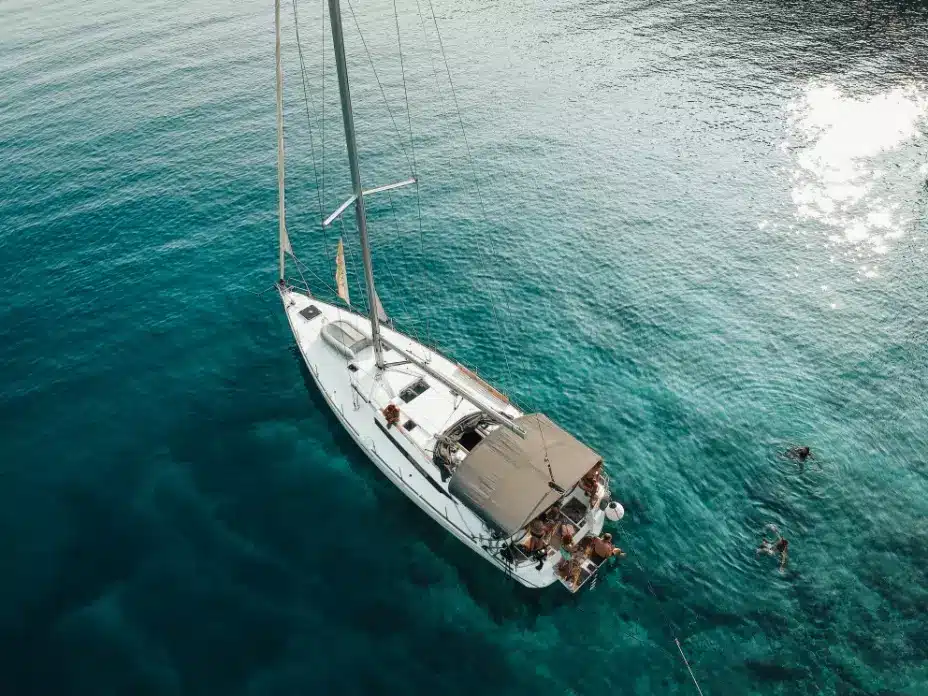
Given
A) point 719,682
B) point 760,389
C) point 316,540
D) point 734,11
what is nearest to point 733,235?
point 760,389

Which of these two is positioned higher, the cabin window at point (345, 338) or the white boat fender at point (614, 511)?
the cabin window at point (345, 338)

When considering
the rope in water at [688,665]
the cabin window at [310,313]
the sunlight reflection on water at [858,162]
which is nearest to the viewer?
the rope in water at [688,665]

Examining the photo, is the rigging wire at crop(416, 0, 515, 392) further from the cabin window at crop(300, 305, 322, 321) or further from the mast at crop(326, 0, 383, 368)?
the cabin window at crop(300, 305, 322, 321)

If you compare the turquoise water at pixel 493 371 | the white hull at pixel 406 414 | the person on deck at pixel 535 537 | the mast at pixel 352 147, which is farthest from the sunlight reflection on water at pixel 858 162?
the mast at pixel 352 147

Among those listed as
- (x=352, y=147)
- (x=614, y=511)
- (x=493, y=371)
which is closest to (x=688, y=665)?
(x=614, y=511)

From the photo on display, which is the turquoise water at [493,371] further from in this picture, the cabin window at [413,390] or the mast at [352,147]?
the mast at [352,147]

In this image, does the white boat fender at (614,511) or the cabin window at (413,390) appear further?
the cabin window at (413,390)

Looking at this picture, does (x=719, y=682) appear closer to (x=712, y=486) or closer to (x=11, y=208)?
(x=712, y=486)
